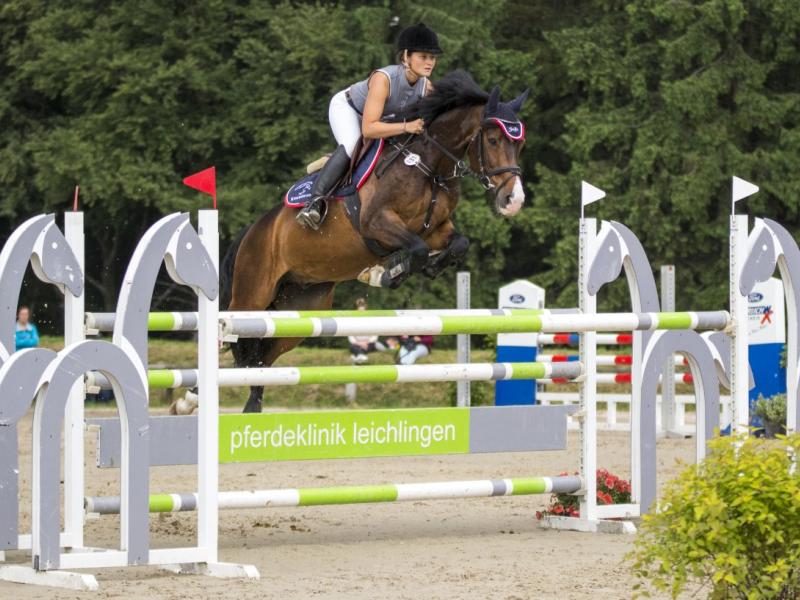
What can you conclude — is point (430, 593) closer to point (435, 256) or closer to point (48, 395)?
point (48, 395)

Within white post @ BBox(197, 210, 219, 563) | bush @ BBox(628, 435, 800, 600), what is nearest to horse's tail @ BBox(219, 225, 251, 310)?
white post @ BBox(197, 210, 219, 563)

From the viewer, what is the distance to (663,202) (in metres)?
18.7

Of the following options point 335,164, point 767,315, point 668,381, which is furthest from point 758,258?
point 668,381

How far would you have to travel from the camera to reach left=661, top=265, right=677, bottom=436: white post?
35.9 feet

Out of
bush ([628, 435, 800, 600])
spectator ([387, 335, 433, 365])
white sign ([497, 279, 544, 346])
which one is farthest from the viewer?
spectator ([387, 335, 433, 365])

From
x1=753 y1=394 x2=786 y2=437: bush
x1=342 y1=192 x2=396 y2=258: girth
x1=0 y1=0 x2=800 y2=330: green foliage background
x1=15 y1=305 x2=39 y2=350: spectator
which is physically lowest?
x1=753 y1=394 x2=786 y2=437: bush

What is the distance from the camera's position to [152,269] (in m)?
4.60

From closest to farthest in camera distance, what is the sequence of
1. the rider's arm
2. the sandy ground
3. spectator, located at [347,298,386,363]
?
the sandy ground → the rider's arm → spectator, located at [347,298,386,363]

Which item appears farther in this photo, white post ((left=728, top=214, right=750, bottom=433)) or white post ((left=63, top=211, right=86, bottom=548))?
white post ((left=728, top=214, right=750, bottom=433))

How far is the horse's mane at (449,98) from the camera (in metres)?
6.18

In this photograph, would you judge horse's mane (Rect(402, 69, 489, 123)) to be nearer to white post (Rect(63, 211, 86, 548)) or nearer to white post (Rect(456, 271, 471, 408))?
white post (Rect(63, 211, 86, 548))

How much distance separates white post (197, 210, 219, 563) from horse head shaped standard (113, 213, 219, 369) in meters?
0.07

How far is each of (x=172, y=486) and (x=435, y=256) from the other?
7.82ft

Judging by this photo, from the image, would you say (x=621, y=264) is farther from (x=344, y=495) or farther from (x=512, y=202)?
(x=344, y=495)
